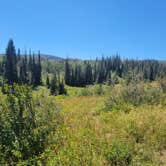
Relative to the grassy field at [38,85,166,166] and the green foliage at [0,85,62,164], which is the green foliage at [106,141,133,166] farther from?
the green foliage at [0,85,62,164]

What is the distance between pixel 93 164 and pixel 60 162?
55 centimetres

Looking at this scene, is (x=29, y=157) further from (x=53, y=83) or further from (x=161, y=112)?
(x=53, y=83)

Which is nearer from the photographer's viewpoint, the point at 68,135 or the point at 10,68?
the point at 68,135

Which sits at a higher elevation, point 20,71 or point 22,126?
point 20,71

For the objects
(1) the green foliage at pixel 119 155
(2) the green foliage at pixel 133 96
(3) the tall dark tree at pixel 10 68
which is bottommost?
(1) the green foliage at pixel 119 155

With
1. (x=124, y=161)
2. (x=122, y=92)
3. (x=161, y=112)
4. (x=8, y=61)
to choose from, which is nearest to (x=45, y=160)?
(x=124, y=161)

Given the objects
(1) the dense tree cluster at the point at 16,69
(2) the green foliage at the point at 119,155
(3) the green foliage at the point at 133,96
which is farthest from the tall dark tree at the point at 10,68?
(2) the green foliage at the point at 119,155

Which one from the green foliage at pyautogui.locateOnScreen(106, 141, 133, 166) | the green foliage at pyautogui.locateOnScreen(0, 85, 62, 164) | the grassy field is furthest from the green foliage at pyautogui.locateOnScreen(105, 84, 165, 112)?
the green foliage at pyautogui.locateOnScreen(106, 141, 133, 166)

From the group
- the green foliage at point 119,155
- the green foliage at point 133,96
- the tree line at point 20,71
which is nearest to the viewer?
the green foliage at point 119,155

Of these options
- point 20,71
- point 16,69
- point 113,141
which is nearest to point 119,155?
point 113,141

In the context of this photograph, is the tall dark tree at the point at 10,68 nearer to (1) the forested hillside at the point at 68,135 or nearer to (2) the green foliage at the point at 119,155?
(1) the forested hillside at the point at 68,135

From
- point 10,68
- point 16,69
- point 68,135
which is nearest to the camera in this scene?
point 68,135

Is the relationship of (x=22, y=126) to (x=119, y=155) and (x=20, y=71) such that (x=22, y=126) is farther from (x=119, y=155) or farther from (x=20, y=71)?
(x=20, y=71)

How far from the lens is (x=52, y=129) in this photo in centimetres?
554
